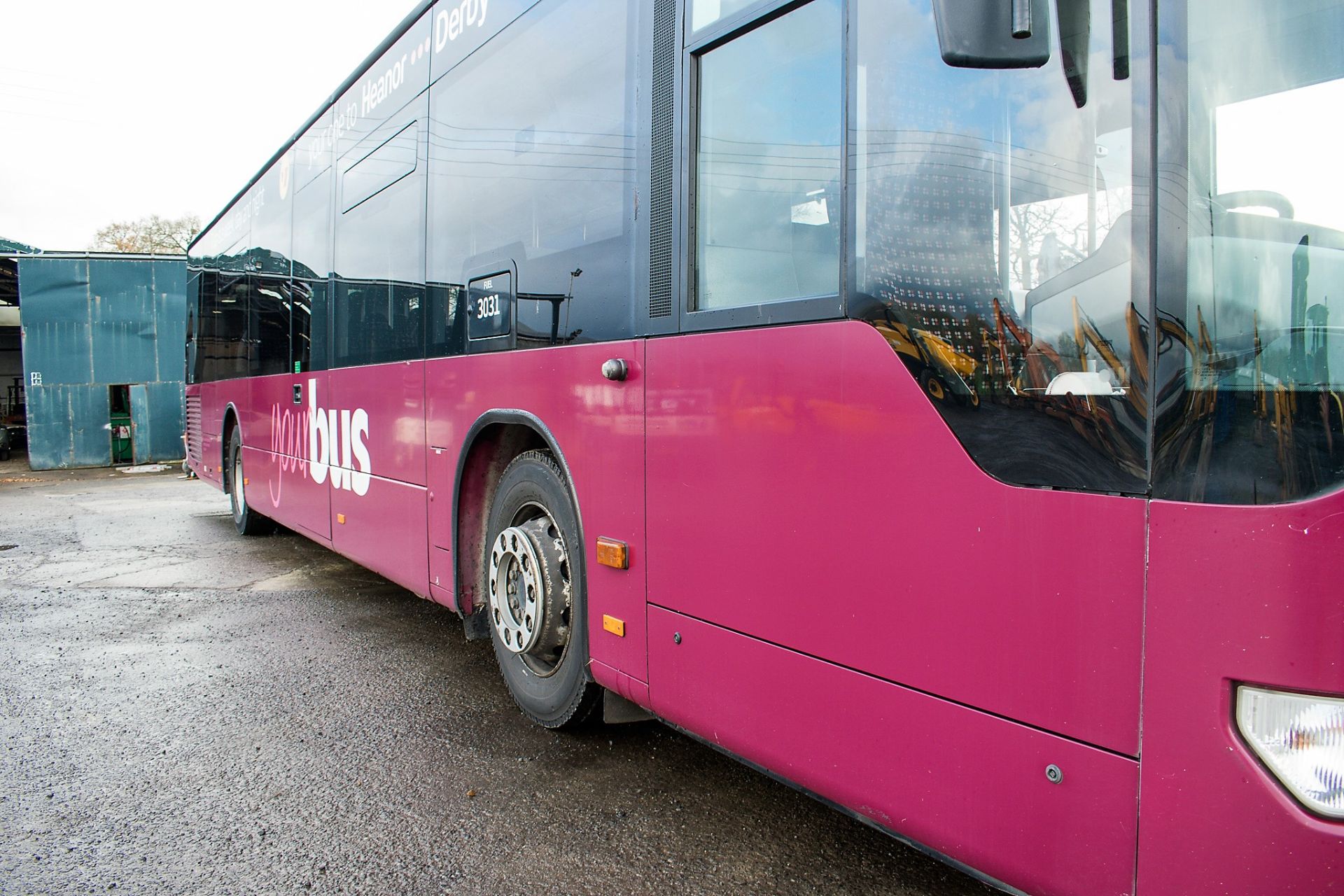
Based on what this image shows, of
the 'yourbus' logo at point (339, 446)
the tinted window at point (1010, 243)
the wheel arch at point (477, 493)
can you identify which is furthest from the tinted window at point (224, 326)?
the tinted window at point (1010, 243)

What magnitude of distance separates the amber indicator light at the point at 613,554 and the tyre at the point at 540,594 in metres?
0.16

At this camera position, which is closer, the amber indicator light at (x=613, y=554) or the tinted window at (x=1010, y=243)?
the tinted window at (x=1010, y=243)

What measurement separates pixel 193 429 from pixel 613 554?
9.99 m

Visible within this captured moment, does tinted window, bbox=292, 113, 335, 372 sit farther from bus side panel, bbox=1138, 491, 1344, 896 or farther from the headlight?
the headlight

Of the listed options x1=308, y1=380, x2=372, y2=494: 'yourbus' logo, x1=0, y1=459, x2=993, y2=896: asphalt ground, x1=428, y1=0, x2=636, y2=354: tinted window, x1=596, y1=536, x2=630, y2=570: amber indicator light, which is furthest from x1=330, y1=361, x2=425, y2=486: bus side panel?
x1=596, y1=536, x2=630, y2=570: amber indicator light

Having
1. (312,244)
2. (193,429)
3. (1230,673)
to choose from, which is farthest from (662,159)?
(193,429)

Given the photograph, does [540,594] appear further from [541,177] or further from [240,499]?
[240,499]

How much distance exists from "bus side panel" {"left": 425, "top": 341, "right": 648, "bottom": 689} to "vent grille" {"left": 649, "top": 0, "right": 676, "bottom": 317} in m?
0.21

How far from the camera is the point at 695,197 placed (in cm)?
265

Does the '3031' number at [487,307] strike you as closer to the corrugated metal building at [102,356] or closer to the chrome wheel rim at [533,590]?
the chrome wheel rim at [533,590]

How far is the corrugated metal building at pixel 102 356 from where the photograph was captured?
62.1 feet

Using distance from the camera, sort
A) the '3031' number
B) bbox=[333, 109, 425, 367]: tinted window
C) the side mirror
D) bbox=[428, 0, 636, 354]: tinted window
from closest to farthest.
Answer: the side mirror < bbox=[428, 0, 636, 354]: tinted window < the '3031' number < bbox=[333, 109, 425, 367]: tinted window

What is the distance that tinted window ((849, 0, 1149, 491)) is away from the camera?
163 cm

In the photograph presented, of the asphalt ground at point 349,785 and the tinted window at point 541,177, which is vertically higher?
the tinted window at point 541,177
